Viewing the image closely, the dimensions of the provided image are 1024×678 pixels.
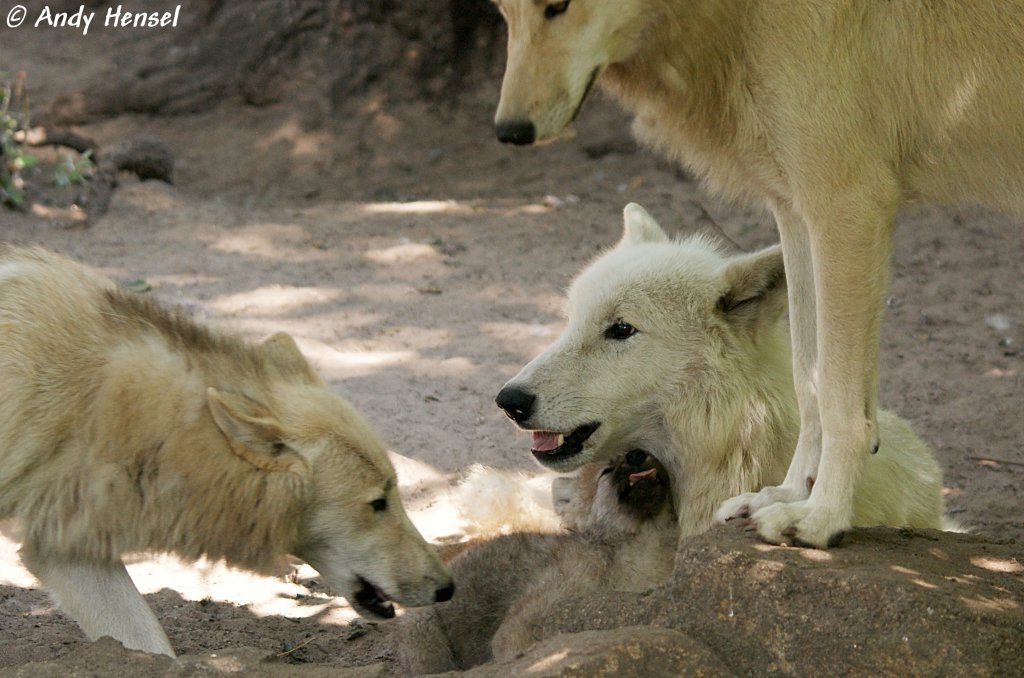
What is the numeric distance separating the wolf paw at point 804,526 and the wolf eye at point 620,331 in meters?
0.95

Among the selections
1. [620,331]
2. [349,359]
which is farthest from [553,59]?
[349,359]

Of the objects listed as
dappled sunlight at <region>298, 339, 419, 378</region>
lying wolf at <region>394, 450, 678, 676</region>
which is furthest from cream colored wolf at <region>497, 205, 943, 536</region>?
dappled sunlight at <region>298, 339, 419, 378</region>

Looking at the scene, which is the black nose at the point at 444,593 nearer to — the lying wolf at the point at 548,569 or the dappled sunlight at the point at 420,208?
the lying wolf at the point at 548,569

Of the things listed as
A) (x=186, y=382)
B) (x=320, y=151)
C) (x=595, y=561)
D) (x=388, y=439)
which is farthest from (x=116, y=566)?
(x=320, y=151)

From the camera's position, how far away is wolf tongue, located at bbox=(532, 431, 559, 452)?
4344 mm

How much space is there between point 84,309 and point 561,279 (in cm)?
549

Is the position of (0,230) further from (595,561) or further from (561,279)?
(595,561)

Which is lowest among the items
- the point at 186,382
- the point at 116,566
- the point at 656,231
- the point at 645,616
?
the point at 116,566

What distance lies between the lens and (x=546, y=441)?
4363 mm

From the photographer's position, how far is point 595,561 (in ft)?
14.4

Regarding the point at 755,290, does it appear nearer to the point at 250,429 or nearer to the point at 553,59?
the point at 553,59

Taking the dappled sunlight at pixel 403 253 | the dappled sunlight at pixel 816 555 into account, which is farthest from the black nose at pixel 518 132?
the dappled sunlight at pixel 403 253

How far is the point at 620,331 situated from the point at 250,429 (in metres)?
1.39

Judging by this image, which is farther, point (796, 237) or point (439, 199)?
point (439, 199)
